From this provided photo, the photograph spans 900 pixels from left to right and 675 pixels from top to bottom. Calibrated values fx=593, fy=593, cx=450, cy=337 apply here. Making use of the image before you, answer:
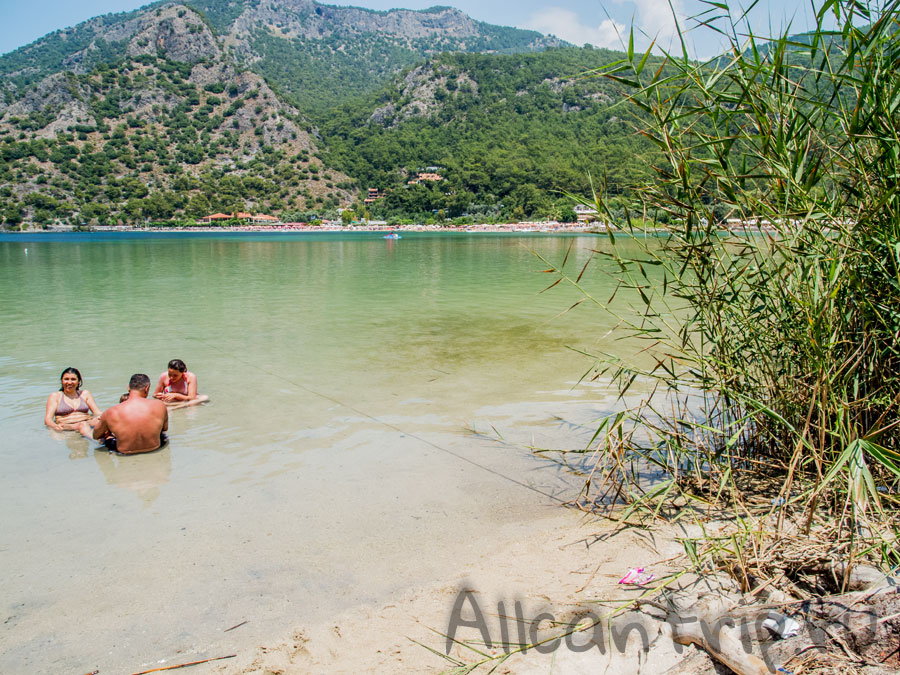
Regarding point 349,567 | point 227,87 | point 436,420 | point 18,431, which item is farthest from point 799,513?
point 227,87

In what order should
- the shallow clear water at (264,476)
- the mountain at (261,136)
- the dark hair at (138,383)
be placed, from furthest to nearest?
the mountain at (261,136) → the dark hair at (138,383) → the shallow clear water at (264,476)

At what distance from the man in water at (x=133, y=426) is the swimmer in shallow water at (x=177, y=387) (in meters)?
1.10

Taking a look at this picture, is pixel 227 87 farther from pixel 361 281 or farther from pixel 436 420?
pixel 436 420

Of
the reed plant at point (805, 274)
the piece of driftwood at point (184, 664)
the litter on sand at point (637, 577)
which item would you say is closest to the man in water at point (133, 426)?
the piece of driftwood at point (184, 664)

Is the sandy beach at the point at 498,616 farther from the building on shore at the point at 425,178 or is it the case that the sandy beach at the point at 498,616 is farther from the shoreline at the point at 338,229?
the building on shore at the point at 425,178

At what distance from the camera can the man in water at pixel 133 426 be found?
4.96 metres

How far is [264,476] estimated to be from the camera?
4516 millimetres

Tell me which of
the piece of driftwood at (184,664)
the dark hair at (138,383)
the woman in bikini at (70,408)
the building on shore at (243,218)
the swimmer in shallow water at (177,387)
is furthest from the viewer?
the building on shore at (243,218)

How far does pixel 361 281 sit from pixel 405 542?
18156mm

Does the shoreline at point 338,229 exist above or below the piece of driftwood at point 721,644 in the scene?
above

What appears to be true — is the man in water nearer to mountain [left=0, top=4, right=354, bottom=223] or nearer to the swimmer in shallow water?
the swimmer in shallow water

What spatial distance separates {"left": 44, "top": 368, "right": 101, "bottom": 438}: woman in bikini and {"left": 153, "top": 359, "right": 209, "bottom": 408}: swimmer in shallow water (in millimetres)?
629

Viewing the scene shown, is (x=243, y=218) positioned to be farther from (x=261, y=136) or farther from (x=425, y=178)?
(x=425, y=178)

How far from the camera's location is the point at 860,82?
9.10 feet
